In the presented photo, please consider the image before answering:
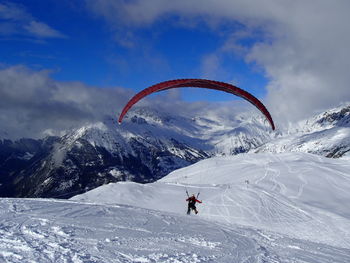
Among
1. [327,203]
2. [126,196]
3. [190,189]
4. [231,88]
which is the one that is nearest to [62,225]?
Result: [231,88]

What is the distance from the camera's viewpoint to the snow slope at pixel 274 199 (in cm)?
3168

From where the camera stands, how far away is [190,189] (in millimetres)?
45625

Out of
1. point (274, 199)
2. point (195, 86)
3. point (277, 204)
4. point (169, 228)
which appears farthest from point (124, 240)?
point (274, 199)

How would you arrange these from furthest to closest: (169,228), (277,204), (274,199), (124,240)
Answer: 1. (274,199)
2. (277,204)
3. (169,228)
4. (124,240)

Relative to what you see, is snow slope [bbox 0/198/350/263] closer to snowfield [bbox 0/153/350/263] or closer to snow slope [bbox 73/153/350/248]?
snowfield [bbox 0/153/350/263]

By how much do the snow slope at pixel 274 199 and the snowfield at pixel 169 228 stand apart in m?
0.11

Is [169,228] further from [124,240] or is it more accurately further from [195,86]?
[195,86]

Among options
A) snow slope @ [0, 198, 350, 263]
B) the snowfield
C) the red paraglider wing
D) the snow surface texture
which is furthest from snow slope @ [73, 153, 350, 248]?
the red paraglider wing

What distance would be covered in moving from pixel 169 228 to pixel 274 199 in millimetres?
24306

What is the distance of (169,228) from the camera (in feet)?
59.9

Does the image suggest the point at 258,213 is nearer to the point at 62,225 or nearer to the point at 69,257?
the point at 62,225

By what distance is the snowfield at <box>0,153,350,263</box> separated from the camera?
12.5m

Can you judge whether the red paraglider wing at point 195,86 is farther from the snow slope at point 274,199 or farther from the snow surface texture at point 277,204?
the snow slope at point 274,199

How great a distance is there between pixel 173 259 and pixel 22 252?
5.00 metres
